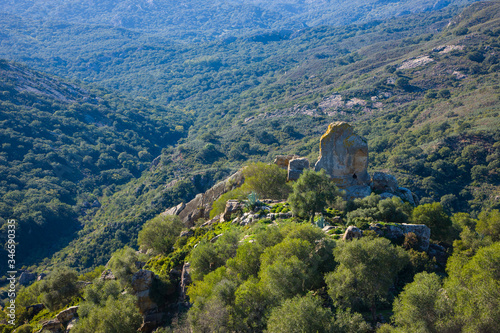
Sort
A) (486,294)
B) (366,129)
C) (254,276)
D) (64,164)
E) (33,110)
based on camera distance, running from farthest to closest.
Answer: (33,110) → (64,164) → (366,129) → (254,276) → (486,294)

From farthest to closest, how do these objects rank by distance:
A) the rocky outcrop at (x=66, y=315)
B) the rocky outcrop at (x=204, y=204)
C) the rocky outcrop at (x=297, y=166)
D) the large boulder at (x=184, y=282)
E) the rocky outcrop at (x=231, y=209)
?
the rocky outcrop at (x=204, y=204)
the rocky outcrop at (x=297, y=166)
the rocky outcrop at (x=231, y=209)
the large boulder at (x=184, y=282)
the rocky outcrop at (x=66, y=315)

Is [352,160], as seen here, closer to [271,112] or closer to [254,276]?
[254,276]

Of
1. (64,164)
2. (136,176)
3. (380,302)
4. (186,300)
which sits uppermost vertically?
(380,302)

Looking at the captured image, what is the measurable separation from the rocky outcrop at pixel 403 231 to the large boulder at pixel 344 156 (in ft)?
38.2

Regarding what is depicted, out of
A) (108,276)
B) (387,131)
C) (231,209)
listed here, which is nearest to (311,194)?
(231,209)

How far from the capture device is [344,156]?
1401 inches

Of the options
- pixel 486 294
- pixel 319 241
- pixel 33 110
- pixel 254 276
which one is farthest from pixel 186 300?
pixel 33 110

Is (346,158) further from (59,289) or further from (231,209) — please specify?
(59,289)

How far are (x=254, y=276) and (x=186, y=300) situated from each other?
29.1 feet

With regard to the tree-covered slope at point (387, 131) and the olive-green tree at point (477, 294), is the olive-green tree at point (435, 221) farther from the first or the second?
the tree-covered slope at point (387, 131)

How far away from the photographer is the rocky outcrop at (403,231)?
2364 cm

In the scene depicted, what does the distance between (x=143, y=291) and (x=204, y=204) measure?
71.2 ft

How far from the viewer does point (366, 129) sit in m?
109

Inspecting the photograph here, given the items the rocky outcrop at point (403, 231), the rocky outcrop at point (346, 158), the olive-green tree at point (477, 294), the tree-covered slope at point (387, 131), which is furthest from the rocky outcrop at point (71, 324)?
the tree-covered slope at point (387, 131)
